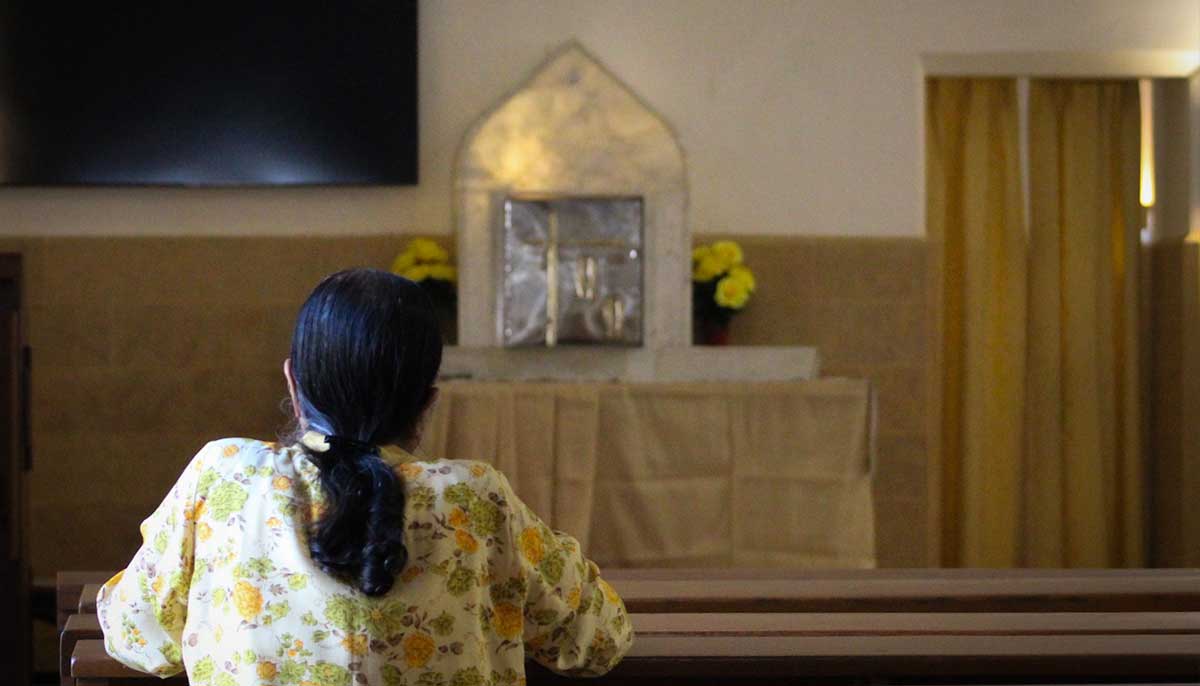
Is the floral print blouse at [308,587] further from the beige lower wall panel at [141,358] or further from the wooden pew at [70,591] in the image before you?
the beige lower wall panel at [141,358]

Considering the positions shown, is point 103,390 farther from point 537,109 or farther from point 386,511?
point 386,511

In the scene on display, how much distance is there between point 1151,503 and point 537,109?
3.17 metres

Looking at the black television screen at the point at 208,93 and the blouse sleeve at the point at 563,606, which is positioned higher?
the black television screen at the point at 208,93

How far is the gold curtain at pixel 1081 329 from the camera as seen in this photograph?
6.20m

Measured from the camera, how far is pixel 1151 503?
20.7 feet

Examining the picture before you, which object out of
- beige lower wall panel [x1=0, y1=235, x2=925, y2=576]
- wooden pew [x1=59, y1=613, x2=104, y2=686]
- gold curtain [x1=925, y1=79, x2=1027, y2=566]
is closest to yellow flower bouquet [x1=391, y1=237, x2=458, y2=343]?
beige lower wall panel [x1=0, y1=235, x2=925, y2=576]

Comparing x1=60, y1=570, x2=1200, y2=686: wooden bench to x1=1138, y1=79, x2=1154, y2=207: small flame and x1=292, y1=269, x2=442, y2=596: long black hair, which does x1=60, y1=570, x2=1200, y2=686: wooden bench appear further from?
x1=1138, y1=79, x2=1154, y2=207: small flame

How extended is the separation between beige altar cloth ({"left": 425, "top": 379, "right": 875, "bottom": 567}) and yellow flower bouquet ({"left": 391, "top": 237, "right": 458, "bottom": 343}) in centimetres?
77

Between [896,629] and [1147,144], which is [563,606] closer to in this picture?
[896,629]

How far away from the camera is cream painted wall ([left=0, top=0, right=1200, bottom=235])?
5648mm

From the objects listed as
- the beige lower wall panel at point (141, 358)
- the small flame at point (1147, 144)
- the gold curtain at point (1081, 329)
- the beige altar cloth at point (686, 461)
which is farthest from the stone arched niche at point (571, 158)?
the small flame at point (1147, 144)

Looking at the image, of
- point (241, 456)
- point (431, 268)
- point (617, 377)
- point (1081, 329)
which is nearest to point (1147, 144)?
point (1081, 329)

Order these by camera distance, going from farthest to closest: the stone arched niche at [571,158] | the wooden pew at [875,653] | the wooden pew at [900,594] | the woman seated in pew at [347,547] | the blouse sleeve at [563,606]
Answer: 1. the stone arched niche at [571,158]
2. the wooden pew at [900,594]
3. the wooden pew at [875,653]
4. the blouse sleeve at [563,606]
5. the woman seated in pew at [347,547]

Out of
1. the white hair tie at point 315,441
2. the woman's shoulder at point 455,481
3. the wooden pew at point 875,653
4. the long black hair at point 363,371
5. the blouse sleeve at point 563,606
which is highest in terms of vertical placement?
the long black hair at point 363,371
